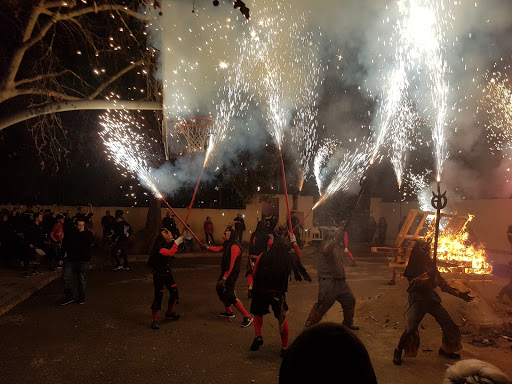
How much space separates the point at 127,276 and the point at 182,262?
11.2 feet

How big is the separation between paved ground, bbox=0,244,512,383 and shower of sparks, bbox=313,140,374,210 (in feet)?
66.6

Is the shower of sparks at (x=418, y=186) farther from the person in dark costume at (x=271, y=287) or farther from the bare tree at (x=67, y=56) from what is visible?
the person in dark costume at (x=271, y=287)

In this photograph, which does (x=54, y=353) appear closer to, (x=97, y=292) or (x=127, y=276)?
(x=97, y=292)

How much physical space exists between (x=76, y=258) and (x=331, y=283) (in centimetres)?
529

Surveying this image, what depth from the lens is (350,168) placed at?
3128cm

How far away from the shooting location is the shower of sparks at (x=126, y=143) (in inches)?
585

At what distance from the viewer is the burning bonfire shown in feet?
26.8

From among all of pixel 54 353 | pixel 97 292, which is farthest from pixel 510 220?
pixel 54 353

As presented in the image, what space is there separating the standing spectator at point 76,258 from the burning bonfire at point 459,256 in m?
7.44

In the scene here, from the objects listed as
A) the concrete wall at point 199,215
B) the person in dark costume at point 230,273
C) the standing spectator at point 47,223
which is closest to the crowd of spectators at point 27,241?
the standing spectator at point 47,223

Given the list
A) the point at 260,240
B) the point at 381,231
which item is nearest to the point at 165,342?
the point at 260,240

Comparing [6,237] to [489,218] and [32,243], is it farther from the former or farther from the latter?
[489,218]

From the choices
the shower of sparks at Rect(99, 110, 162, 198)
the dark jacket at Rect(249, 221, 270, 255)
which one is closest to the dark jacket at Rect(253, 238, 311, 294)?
the dark jacket at Rect(249, 221, 270, 255)

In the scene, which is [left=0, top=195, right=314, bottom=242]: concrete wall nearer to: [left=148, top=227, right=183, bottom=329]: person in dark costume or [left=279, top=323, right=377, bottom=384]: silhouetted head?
[left=148, top=227, right=183, bottom=329]: person in dark costume
